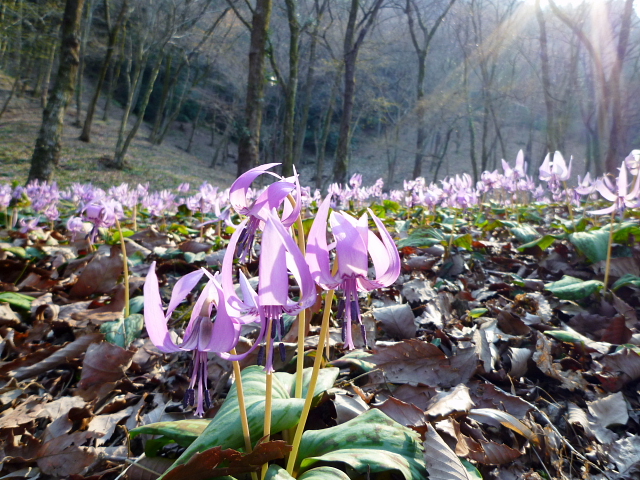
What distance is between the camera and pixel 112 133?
979 inches

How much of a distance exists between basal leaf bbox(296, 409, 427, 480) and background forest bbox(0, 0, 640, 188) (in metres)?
7.15

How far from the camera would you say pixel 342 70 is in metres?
15.8

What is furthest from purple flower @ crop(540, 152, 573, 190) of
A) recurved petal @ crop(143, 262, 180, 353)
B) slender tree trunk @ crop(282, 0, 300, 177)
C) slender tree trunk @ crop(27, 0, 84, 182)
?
slender tree trunk @ crop(27, 0, 84, 182)

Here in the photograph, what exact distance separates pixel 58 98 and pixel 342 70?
Answer: 11.0 meters

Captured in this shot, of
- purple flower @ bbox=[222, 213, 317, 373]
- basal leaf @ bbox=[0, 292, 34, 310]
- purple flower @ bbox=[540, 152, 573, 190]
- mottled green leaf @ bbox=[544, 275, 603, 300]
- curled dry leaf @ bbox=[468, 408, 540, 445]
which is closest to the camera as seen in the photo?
purple flower @ bbox=[222, 213, 317, 373]

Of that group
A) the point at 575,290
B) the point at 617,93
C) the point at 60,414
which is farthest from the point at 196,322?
the point at 617,93

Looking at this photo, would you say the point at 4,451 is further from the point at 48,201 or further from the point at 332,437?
the point at 48,201

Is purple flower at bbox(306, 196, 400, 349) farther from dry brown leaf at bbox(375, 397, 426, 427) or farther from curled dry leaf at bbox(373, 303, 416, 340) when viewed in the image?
curled dry leaf at bbox(373, 303, 416, 340)

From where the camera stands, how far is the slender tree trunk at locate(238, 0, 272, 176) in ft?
25.6

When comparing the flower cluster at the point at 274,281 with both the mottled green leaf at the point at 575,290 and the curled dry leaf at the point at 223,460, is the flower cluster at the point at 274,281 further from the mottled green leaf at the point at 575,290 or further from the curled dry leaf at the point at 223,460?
the mottled green leaf at the point at 575,290

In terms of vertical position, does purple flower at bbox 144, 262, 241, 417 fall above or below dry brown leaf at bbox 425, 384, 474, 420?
above

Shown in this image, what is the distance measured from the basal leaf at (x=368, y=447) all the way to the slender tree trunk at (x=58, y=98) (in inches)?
322

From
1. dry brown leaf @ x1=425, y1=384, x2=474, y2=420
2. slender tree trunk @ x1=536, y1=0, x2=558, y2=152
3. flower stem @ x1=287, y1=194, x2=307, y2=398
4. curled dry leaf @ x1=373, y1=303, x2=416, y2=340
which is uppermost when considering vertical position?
slender tree trunk @ x1=536, y1=0, x2=558, y2=152

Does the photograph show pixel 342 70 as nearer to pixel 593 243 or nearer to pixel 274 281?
pixel 593 243
